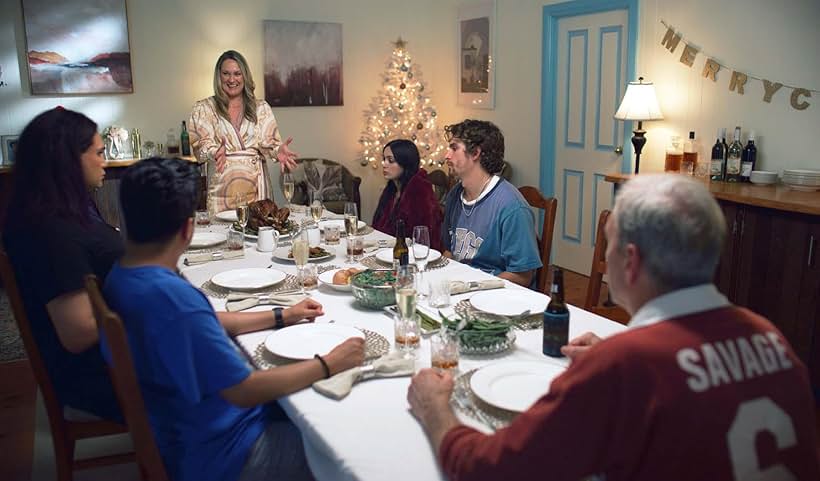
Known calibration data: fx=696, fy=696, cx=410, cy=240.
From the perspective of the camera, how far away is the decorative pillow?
634cm

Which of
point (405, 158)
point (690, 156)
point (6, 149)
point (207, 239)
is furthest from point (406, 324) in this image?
point (6, 149)

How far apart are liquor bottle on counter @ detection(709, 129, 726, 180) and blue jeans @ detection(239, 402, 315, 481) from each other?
332 cm

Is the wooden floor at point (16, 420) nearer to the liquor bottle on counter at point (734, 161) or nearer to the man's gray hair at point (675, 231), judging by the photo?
the man's gray hair at point (675, 231)

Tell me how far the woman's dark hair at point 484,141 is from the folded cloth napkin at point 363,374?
55.6 inches

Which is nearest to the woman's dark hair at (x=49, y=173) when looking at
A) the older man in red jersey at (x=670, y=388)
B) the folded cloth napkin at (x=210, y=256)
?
the folded cloth napkin at (x=210, y=256)

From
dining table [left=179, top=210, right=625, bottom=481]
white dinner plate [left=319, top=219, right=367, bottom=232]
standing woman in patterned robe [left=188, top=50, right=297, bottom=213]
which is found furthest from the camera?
standing woman in patterned robe [left=188, top=50, right=297, bottom=213]

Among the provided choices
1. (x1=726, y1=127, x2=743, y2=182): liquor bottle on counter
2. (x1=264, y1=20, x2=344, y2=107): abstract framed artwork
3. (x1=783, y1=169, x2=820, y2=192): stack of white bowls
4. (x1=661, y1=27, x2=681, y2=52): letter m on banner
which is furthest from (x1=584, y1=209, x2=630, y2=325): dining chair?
(x1=264, y1=20, x2=344, y2=107): abstract framed artwork

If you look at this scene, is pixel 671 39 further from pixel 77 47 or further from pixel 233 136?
pixel 77 47

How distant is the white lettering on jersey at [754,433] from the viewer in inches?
39.0

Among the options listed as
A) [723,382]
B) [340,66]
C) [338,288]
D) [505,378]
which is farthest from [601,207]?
[723,382]

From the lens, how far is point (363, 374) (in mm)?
1598

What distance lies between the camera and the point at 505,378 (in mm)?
1533

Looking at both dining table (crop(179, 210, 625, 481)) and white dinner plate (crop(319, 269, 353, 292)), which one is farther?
white dinner plate (crop(319, 269, 353, 292))

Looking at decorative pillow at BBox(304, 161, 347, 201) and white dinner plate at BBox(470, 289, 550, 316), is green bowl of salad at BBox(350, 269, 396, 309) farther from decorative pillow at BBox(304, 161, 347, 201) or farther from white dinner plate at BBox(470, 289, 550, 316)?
decorative pillow at BBox(304, 161, 347, 201)
